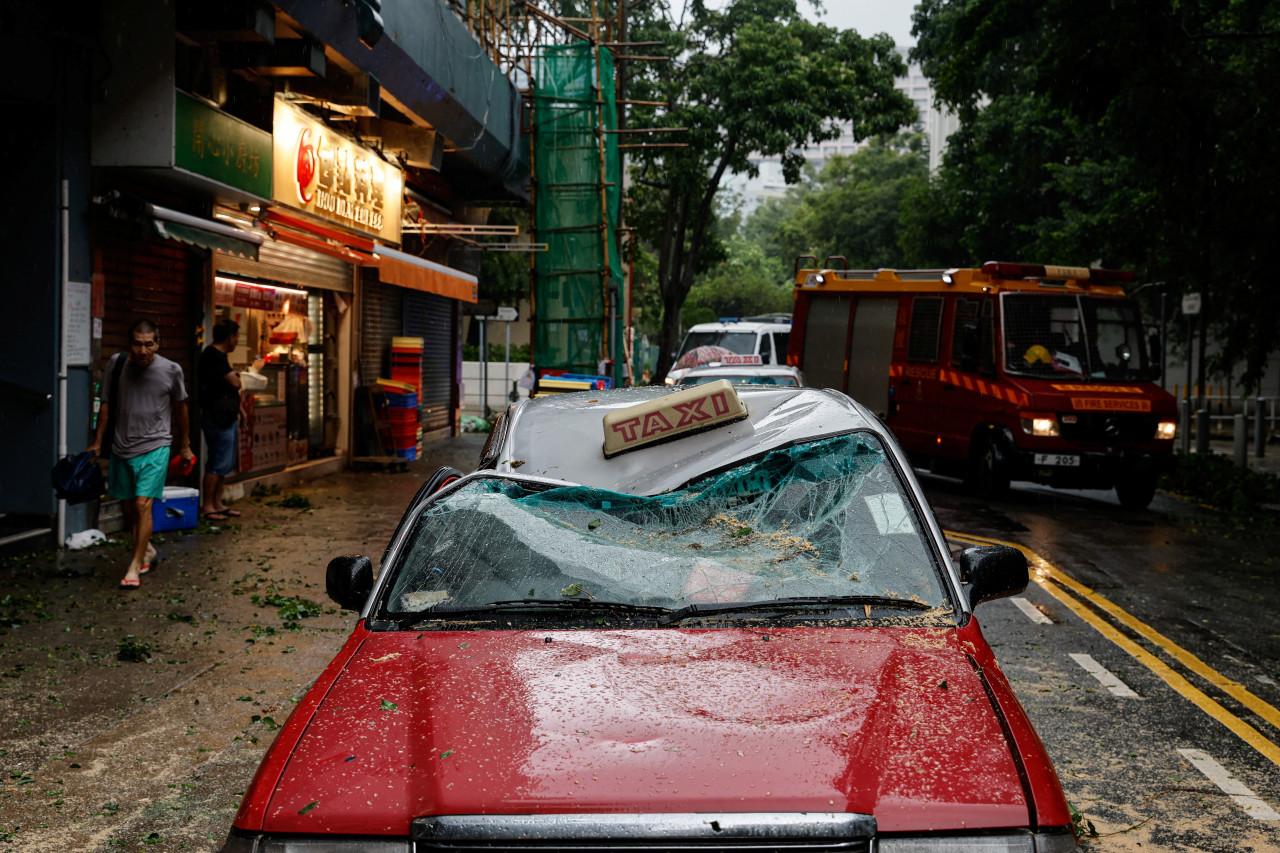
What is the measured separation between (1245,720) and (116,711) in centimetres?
538

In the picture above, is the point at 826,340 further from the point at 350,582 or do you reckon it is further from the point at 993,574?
the point at 350,582

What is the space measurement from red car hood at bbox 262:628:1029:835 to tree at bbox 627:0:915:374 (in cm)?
2422

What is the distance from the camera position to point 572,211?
21516mm

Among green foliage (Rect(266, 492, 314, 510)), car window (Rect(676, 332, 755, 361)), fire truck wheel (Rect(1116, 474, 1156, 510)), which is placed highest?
car window (Rect(676, 332, 755, 361))

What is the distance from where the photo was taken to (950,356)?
586 inches

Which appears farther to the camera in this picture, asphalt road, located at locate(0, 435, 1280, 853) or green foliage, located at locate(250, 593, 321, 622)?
green foliage, located at locate(250, 593, 321, 622)

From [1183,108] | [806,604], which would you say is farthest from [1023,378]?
[806,604]

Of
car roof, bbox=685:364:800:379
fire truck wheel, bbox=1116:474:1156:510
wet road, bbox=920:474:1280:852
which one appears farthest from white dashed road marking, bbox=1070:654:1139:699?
fire truck wheel, bbox=1116:474:1156:510

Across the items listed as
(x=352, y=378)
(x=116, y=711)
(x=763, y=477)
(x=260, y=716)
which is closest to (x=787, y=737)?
(x=763, y=477)

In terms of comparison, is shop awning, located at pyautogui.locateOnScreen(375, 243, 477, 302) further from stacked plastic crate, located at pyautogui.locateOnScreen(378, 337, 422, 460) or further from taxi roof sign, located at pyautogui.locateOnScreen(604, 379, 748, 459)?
taxi roof sign, located at pyautogui.locateOnScreen(604, 379, 748, 459)

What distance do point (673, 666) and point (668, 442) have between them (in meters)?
1.32

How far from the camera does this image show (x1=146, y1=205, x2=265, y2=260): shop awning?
9.87 metres

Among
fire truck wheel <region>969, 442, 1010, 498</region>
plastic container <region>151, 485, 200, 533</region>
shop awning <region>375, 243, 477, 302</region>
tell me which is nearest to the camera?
plastic container <region>151, 485, 200, 533</region>

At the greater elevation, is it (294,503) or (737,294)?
(737,294)
